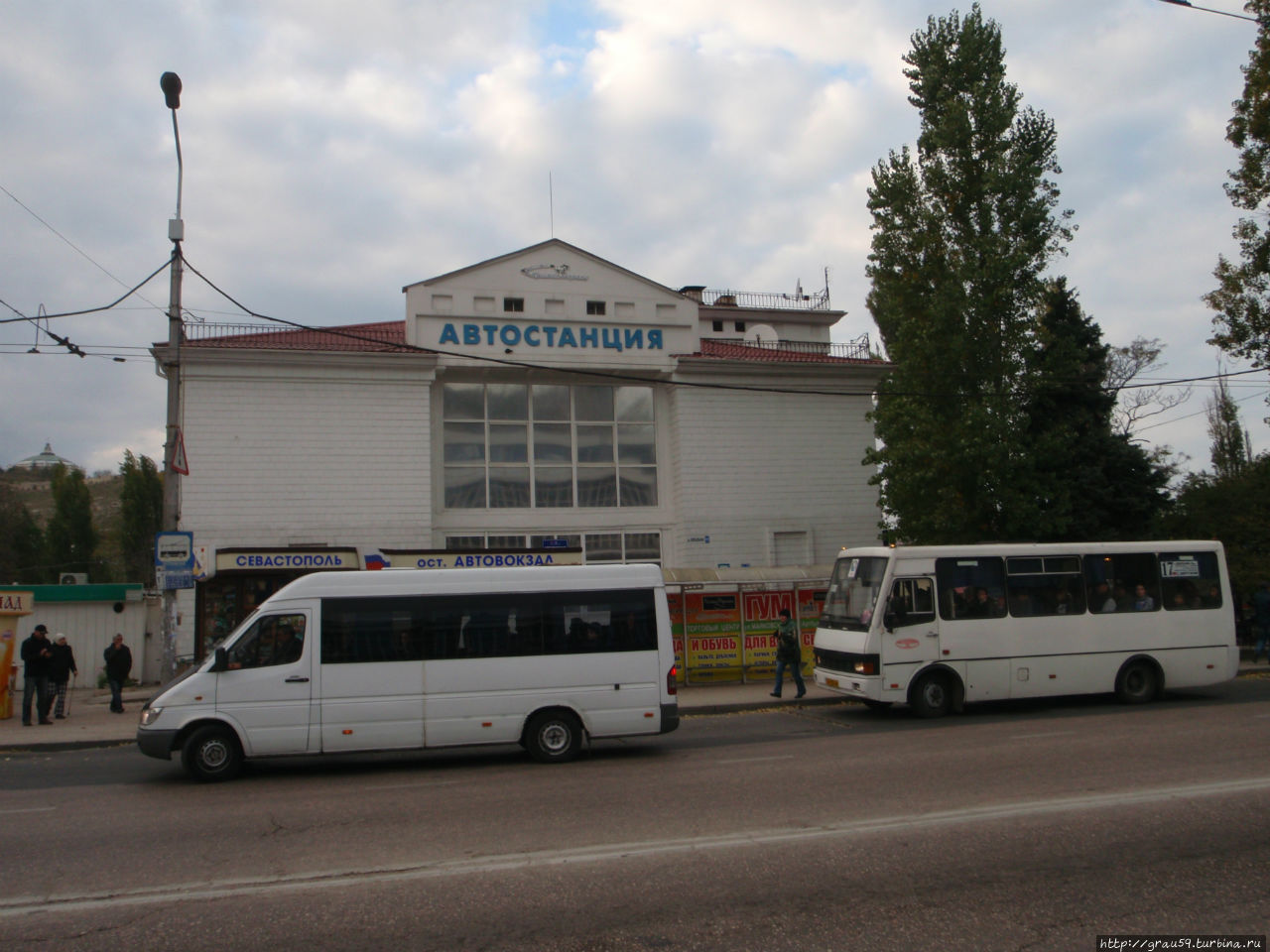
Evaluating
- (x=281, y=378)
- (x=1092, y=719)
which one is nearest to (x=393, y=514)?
(x=281, y=378)

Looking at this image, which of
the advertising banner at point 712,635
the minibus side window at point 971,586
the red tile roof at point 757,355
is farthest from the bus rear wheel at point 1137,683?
the red tile roof at point 757,355

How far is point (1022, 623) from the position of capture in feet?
52.6

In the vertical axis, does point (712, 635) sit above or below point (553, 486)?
below

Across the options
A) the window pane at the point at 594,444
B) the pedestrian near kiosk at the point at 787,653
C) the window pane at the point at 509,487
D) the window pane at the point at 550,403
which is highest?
the window pane at the point at 550,403

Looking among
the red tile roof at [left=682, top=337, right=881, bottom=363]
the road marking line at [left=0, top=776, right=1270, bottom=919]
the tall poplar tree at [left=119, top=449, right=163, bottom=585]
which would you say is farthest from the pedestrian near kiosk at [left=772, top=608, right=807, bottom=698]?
the tall poplar tree at [left=119, top=449, right=163, bottom=585]

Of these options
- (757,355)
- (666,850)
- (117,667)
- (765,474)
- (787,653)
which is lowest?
(666,850)

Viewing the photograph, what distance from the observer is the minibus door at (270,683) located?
36.8 feet

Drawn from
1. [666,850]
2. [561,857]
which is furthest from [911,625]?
[561,857]

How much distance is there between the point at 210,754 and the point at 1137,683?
1510 centimetres

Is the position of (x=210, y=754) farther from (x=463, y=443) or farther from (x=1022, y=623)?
(x=463, y=443)

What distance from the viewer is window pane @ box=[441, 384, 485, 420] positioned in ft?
85.6

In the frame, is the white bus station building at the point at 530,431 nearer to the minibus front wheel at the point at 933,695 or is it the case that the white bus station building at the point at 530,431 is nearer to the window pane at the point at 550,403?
the window pane at the point at 550,403

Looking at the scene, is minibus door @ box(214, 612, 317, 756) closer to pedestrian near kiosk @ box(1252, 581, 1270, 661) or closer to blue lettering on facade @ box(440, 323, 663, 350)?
blue lettering on facade @ box(440, 323, 663, 350)

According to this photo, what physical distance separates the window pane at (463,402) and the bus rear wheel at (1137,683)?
16.9m
